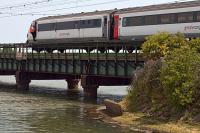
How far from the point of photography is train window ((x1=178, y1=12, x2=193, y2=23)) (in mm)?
42978

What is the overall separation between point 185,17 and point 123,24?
926 cm

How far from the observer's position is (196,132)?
92.0ft

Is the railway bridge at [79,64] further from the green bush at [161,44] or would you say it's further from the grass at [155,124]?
the grass at [155,124]

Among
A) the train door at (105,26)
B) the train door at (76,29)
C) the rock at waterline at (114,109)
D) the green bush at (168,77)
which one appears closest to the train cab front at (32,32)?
the train door at (76,29)

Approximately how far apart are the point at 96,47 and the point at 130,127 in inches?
966

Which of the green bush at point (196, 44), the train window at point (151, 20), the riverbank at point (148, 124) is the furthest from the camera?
the train window at point (151, 20)

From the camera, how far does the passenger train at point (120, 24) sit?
4362cm

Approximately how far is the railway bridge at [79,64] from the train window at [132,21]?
2.40 metres

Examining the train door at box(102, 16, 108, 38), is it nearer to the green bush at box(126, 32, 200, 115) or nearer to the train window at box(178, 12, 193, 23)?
the train window at box(178, 12, 193, 23)

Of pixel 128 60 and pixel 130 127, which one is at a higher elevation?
pixel 128 60

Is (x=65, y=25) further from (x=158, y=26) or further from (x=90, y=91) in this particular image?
(x=158, y=26)

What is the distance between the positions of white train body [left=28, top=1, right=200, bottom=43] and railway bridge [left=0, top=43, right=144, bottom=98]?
143cm

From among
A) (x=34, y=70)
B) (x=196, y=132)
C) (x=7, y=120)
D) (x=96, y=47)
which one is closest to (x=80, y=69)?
(x=96, y=47)

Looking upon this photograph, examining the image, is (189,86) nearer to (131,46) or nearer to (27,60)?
(131,46)
